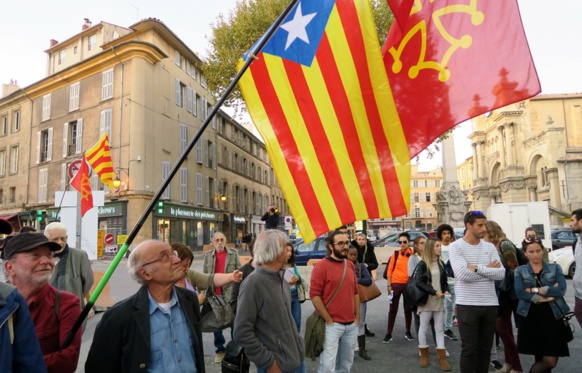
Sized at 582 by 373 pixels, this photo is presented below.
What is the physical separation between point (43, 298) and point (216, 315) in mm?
1725

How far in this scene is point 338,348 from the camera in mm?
4289

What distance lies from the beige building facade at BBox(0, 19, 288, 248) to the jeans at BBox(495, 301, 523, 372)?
2017 cm

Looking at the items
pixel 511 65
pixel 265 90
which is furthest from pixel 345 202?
pixel 511 65

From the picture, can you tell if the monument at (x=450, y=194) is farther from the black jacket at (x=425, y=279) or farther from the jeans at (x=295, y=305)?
the jeans at (x=295, y=305)

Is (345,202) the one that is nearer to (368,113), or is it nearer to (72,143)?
(368,113)

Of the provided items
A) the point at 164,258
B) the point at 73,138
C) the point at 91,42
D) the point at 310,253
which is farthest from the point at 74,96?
the point at 164,258

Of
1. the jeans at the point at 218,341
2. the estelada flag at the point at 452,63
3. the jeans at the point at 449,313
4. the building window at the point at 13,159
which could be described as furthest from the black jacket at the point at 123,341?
the building window at the point at 13,159

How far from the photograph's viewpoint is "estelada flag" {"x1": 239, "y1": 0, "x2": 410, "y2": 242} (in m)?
3.61

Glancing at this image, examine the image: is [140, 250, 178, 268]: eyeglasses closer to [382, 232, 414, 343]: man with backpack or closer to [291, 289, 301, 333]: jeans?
[291, 289, 301, 333]: jeans

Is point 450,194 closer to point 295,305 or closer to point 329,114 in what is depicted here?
point 295,305

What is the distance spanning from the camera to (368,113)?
367 centimetres

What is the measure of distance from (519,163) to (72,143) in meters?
50.7

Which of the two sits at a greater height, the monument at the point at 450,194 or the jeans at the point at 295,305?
the monument at the point at 450,194

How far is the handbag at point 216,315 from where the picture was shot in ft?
12.0
